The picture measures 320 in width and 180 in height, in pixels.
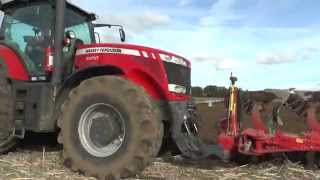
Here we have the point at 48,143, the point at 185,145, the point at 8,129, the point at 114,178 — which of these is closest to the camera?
the point at 114,178

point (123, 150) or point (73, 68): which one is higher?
point (73, 68)

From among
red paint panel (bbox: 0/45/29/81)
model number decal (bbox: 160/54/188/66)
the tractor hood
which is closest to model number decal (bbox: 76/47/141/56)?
the tractor hood

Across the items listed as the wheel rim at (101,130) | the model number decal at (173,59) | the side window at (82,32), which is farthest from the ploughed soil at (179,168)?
the side window at (82,32)

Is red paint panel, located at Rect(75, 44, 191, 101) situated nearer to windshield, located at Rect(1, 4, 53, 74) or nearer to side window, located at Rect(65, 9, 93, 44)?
windshield, located at Rect(1, 4, 53, 74)

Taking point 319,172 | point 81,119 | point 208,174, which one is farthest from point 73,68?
point 319,172

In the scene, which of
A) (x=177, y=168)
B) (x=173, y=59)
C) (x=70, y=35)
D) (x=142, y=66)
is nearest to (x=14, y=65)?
(x=70, y=35)

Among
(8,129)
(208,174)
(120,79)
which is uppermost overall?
(120,79)

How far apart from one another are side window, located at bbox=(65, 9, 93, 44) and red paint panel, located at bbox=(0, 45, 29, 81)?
2.91ft

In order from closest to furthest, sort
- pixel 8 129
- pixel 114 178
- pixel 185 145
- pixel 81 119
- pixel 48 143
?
pixel 114 178 → pixel 81 119 → pixel 185 145 → pixel 8 129 → pixel 48 143

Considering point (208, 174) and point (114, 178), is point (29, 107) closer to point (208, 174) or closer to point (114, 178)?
point (114, 178)

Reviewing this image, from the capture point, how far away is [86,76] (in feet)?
26.4

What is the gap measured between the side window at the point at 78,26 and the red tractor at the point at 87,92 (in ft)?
0.05

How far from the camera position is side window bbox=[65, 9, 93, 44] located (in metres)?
9.27

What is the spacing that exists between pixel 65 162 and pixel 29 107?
4.05 ft
